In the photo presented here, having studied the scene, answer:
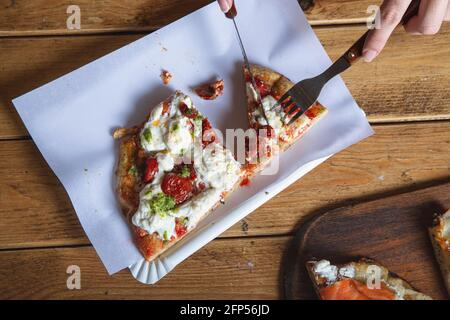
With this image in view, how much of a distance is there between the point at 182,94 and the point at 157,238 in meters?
0.72

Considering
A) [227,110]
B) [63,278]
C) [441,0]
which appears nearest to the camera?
[441,0]

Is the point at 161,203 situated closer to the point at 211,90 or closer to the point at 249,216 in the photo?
the point at 249,216

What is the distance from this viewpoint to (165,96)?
2.37m

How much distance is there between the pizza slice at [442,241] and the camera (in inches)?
89.2

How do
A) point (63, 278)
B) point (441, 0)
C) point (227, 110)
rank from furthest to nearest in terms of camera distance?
point (227, 110), point (63, 278), point (441, 0)

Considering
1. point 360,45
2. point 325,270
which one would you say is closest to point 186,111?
point 360,45

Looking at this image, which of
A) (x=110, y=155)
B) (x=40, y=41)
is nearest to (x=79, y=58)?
(x=40, y=41)

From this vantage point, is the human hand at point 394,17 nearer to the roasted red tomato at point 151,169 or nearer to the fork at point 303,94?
the fork at point 303,94

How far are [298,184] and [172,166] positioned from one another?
26.0 inches

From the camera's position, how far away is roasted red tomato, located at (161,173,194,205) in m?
2.15

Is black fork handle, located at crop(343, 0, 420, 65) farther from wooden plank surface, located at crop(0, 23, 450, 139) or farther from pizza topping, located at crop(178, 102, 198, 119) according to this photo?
pizza topping, located at crop(178, 102, 198, 119)

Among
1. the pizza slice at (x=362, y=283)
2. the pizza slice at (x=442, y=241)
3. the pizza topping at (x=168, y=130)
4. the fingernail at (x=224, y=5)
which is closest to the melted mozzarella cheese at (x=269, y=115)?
the pizza topping at (x=168, y=130)

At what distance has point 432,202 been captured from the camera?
234 centimetres

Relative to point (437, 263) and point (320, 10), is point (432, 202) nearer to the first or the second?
point (437, 263)
